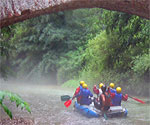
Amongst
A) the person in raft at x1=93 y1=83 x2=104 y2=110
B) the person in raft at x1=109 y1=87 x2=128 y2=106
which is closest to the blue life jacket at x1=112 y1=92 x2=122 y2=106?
the person in raft at x1=109 y1=87 x2=128 y2=106

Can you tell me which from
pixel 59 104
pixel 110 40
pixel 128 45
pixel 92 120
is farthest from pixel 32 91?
pixel 128 45

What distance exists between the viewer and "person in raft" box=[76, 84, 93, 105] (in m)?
5.47

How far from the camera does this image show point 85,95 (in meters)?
5.52

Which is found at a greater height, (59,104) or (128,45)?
(128,45)

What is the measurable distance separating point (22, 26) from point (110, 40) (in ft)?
10.8

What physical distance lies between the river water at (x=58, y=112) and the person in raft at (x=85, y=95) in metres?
0.35

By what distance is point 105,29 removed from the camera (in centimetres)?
645

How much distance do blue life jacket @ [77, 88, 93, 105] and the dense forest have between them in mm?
278

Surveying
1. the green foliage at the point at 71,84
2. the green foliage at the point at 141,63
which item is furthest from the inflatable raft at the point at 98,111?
the green foliage at the point at 141,63

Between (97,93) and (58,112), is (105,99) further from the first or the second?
(58,112)

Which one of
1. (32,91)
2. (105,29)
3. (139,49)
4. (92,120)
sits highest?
(105,29)

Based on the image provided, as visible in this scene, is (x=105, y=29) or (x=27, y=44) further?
(x=27, y=44)

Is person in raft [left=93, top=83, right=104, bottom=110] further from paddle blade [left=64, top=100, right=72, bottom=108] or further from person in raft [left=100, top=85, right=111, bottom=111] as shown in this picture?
paddle blade [left=64, top=100, right=72, bottom=108]

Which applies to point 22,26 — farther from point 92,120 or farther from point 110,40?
point 92,120
